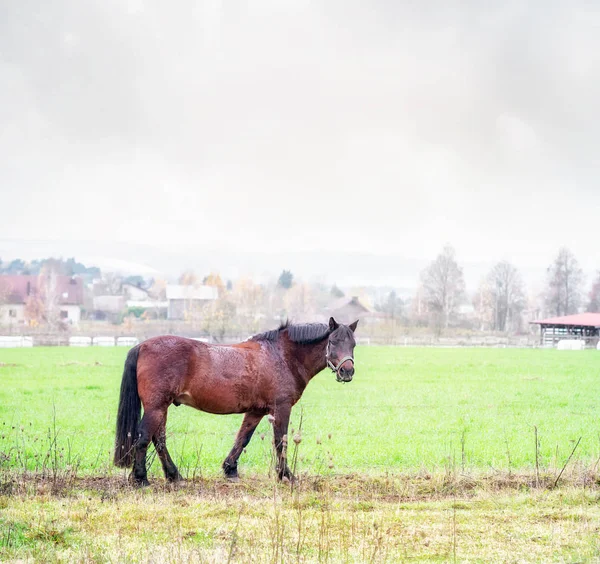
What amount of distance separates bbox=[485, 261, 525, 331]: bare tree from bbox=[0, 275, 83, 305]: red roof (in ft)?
223

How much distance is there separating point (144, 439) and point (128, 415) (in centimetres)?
47

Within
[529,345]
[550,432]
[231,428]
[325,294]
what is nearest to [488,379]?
[550,432]

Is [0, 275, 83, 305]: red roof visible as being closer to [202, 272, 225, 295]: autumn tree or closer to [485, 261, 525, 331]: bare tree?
[202, 272, 225, 295]: autumn tree

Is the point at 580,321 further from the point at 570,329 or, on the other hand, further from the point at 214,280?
the point at 214,280

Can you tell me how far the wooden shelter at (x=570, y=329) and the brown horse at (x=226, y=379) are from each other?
67.9 meters

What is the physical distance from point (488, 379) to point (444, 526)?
2428 cm

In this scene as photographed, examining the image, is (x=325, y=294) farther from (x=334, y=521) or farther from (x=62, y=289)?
(x=334, y=521)

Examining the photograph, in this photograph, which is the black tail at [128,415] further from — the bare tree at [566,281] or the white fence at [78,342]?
the bare tree at [566,281]

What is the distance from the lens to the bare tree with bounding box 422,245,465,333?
115m

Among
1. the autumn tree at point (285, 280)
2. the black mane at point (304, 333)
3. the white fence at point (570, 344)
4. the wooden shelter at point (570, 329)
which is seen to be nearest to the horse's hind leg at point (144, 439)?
the black mane at point (304, 333)

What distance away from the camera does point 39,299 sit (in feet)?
349

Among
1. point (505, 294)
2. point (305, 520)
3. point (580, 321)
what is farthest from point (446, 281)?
point (305, 520)

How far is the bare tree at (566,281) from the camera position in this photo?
11300cm

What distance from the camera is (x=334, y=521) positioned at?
7.54 m
